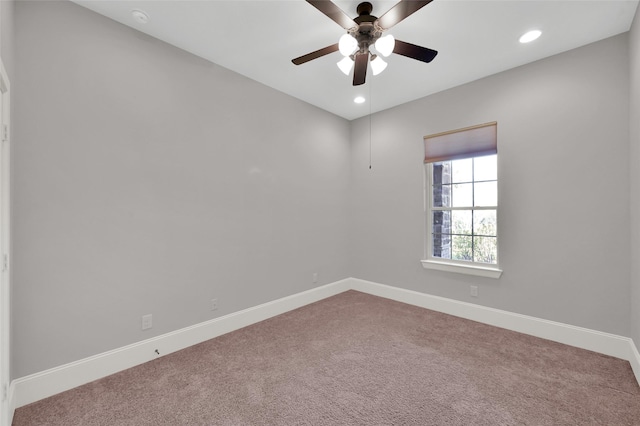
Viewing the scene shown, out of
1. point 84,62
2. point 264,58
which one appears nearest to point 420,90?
point 264,58

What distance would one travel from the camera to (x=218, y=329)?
2912 mm

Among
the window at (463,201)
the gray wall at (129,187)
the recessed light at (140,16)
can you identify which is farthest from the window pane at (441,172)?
the recessed light at (140,16)

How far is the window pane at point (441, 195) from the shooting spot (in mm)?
3664

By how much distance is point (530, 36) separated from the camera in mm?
2473

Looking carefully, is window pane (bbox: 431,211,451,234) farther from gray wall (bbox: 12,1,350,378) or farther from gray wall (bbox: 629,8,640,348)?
gray wall (bbox: 12,1,350,378)

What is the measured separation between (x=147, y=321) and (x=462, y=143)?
12.8 ft

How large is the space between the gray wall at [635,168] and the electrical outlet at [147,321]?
157 inches

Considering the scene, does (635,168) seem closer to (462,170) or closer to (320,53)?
(462,170)

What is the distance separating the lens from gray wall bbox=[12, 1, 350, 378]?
1950 mm

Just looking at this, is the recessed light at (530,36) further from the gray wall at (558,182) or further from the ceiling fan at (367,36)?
the ceiling fan at (367,36)

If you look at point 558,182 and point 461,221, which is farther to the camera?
point 461,221

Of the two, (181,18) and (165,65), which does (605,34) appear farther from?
(165,65)

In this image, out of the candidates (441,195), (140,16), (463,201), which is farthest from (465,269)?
(140,16)

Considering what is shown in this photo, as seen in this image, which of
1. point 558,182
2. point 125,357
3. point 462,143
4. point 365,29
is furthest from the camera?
point 462,143
